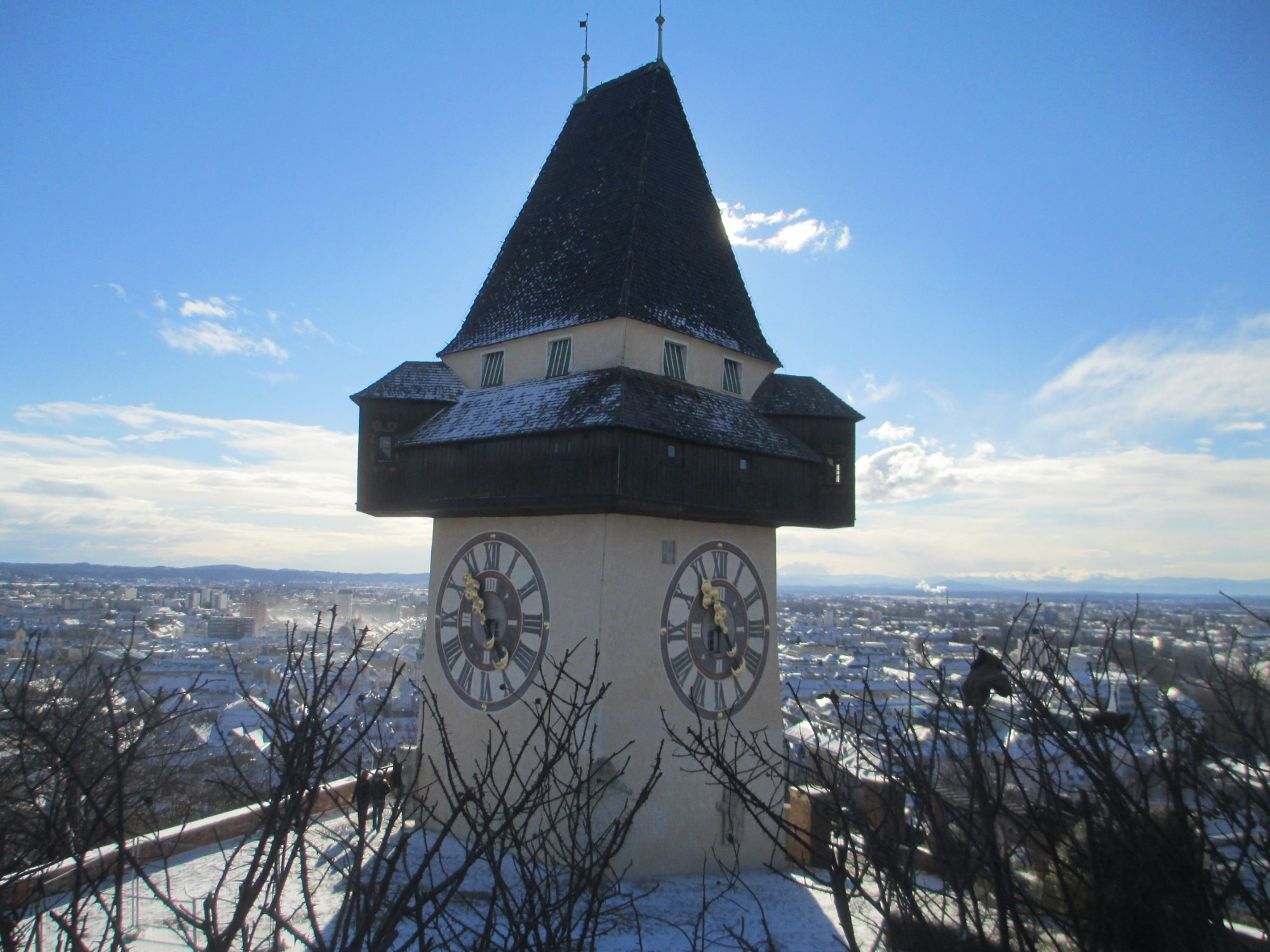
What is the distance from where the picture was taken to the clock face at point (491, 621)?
366 inches

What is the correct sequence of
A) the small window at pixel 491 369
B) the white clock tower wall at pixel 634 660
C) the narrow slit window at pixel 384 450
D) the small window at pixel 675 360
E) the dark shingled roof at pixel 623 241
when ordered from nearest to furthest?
the white clock tower wall at pixel 634 660 < the small window at pixel 675 360 < the dark shingled roof at pixel 623 241 < the narrow slit window at pixel 384 450 < the small window at pixel 491 369

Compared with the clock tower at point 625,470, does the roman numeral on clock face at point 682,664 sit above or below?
below

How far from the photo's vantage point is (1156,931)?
3.57 metres

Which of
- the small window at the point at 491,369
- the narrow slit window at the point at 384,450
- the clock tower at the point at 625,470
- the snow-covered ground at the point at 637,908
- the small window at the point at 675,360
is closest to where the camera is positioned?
the snow-covered ground at the point at 637,908

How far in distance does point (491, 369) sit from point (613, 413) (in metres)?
2.82

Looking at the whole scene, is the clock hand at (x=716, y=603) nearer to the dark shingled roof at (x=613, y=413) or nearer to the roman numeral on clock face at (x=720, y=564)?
the roman numeral on clock face at (x=720, y=564)

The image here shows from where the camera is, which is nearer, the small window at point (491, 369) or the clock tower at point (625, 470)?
the clock tower at point (625, 470)

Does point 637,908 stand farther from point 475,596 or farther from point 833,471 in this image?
point 833,471

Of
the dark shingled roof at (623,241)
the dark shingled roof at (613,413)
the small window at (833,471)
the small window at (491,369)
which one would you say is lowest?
the small window at (833,471)

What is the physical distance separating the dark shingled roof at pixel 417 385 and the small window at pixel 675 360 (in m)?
2.65

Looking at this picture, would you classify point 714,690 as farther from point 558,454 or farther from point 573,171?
point 573,171

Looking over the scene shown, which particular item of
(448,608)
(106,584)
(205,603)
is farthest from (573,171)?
(106,584)

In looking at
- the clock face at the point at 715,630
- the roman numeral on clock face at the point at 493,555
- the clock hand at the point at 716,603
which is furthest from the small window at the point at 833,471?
the roman numeral on clock face at the point at 493,555

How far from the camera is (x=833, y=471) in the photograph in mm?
10516
